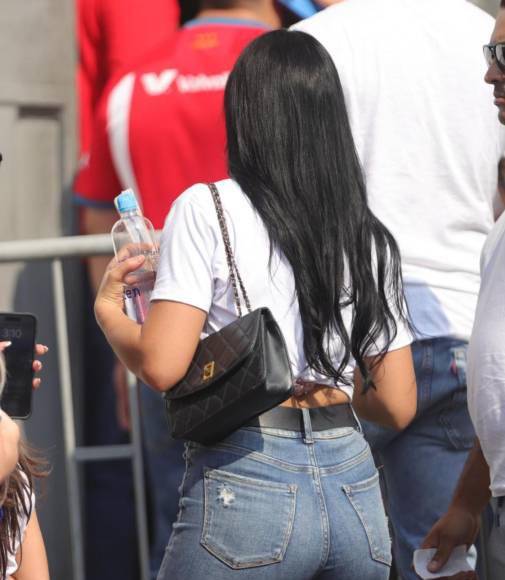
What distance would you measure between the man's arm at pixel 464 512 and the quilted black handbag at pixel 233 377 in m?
0.54

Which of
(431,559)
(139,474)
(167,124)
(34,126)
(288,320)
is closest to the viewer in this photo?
(288,320)

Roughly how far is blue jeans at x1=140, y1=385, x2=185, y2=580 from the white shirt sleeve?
4.17ft

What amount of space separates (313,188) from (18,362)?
707 millimetres

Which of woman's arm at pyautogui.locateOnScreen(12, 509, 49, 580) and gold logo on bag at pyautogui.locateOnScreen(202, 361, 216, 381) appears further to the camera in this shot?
gold logo on bag at pyautogui.locateOnScreen(202, 361, 216, 381)

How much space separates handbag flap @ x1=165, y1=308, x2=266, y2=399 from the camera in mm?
2613

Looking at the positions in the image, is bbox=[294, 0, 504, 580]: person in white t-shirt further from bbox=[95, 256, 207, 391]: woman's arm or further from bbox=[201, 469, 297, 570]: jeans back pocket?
bbox=[95, 256, 207, 391]: woman's arm

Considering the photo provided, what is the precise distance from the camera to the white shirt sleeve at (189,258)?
2.67 meters

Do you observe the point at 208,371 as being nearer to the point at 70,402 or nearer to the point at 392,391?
the point at 392,391

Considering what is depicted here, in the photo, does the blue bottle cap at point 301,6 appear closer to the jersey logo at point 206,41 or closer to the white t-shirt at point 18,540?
the jersey logo at point 206,41

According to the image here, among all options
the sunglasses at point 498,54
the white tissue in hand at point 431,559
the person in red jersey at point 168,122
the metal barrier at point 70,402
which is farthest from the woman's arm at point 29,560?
the person in red jersey at point 168,122

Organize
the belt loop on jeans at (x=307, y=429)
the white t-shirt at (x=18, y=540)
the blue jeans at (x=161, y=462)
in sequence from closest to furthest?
1. the white t-shirt at (x=18, y=540)
2. the belt loop on jeans at (x=307, y=429)
3. the blue jeans at (x=161, y=462)

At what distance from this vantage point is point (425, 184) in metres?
3.41

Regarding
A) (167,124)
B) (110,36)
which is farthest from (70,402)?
→ (110,36)

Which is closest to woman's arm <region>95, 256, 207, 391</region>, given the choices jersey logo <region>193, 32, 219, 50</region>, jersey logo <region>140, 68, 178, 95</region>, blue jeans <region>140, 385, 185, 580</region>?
blue jeans <region>140, 385, 185, 580</region>
